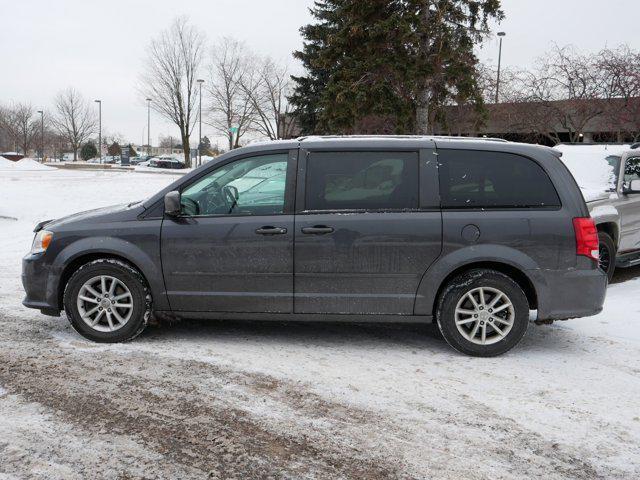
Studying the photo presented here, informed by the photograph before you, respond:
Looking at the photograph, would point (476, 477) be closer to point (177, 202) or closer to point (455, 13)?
point (177, 202)

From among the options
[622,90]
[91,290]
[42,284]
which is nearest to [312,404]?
[91,290]

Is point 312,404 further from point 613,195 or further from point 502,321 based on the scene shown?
point 613,195

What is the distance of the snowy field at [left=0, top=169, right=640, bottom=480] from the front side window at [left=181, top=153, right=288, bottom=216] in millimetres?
1194

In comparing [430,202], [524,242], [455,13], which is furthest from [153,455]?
[455,13]

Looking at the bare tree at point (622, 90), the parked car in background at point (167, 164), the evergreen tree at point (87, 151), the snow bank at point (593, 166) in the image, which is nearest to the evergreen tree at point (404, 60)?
the bare tree at point (622, 90)

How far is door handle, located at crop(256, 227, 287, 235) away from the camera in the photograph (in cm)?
468

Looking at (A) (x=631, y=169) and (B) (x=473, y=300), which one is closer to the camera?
(B) (x=473, y=300)

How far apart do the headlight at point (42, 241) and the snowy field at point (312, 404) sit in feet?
2.56

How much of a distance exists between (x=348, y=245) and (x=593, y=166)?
5.46 m

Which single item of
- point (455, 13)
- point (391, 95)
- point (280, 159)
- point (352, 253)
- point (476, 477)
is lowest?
point (476, 477)

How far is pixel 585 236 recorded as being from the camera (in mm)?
4559

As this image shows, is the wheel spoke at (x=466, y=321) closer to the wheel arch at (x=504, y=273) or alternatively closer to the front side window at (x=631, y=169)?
the wheel arch at (x=504, y=273)

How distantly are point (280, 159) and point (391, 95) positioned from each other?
18.6 m

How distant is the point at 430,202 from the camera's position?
15.3ft
